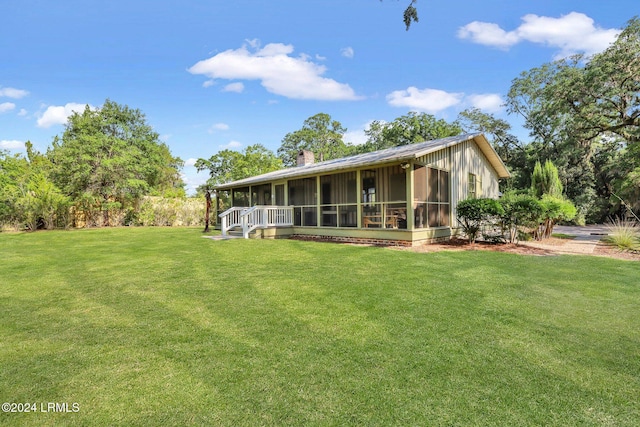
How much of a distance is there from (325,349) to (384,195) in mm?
9572

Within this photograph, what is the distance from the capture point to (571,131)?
17.8m

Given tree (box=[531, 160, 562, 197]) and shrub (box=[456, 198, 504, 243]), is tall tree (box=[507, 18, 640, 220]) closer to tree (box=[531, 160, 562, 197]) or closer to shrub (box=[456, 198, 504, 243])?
tree (box=[531, 160, 562, 197])

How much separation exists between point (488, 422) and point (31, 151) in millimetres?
35690

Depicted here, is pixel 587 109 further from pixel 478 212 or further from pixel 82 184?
pixel 82 184

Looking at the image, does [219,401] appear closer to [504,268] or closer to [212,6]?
[504,268]

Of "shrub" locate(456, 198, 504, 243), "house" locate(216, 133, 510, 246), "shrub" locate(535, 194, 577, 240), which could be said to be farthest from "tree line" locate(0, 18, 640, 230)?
"shrub" locate(456, 198, 504, 243)

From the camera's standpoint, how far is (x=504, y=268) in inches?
236

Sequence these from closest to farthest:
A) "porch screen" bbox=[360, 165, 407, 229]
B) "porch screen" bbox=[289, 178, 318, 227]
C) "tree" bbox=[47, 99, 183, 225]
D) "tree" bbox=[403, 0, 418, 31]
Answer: "tree" bbox=[403, 0, 418, 31]
"porch screen" bbox=[360, 165, 407, 229]
"porch screen" bbox=[289, 178, 318, 227]
"tree" bbox=[47, 99, 183, 225]

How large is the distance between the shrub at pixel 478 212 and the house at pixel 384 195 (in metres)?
1.02

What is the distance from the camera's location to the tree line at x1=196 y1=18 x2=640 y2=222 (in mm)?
13844

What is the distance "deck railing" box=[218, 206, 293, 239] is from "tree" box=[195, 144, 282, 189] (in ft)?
50.0

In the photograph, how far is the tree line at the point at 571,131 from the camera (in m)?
13.8

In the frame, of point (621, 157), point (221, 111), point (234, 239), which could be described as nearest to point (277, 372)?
point (234, 239)

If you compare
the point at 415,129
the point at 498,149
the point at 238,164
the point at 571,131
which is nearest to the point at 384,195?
the point at 571,131
